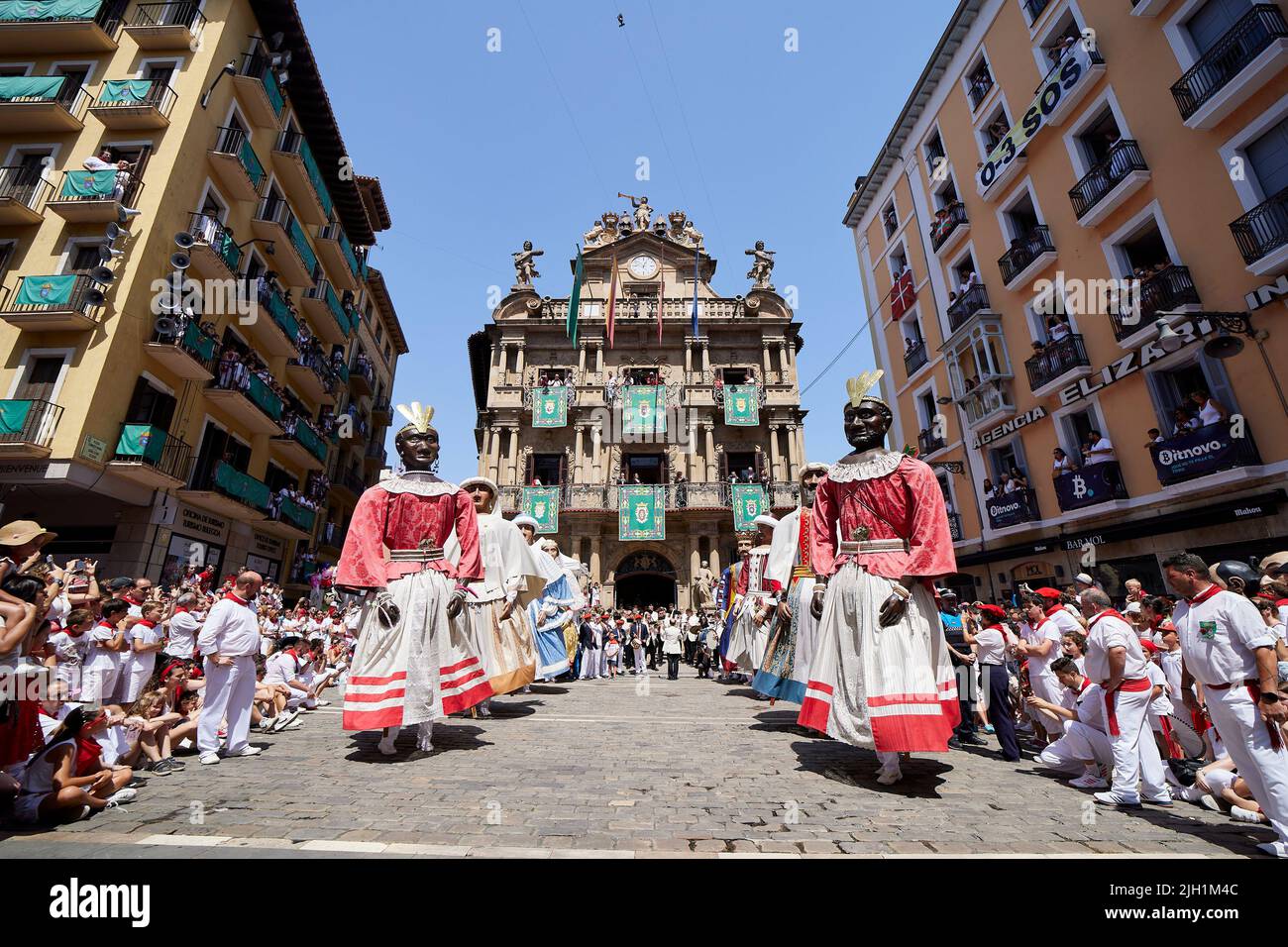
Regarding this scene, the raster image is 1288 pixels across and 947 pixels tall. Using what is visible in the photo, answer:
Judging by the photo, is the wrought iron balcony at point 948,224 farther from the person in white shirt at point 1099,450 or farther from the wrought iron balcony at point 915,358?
the person in white shirt at point 1099,450

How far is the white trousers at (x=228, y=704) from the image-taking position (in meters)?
4.89

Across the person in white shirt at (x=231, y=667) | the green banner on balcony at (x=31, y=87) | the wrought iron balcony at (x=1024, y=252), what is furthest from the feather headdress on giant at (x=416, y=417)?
the green banner on balcony at (x=31, y=87)

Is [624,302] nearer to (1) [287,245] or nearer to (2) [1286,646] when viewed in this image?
(1) [287,245]

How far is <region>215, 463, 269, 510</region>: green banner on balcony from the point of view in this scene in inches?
606

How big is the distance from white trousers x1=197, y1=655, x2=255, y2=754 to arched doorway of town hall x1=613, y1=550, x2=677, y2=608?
20.4 metres

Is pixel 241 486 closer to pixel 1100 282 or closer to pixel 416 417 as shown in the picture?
pixel 416 417

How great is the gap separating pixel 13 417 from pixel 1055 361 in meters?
23.9

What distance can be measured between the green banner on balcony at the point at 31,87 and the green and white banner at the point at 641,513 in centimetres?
2012

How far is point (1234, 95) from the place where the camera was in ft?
34.2

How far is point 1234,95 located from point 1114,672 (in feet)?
41.7

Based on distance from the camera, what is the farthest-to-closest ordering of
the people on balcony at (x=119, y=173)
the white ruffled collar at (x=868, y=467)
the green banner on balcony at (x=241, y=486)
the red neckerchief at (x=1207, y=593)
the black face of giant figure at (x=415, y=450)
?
the green banner on balcony at (x=241, y=486), the people on balcony at (x=119, y=173), the black face of giant figure at (x=415, y=450), the white ruffled collar at (x=868, y=467), the red neckerchief at (x=1207, y=593)

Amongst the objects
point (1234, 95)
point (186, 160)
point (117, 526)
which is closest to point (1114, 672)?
point (1234, 95)

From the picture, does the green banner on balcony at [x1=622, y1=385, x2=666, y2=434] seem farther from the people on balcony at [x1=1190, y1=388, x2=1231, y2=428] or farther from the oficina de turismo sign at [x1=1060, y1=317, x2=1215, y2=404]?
the people on balcony at [x1=1190, y1=388, x2=1231, y2=428]

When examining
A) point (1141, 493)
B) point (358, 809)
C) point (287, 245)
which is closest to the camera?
point (358, 809)
